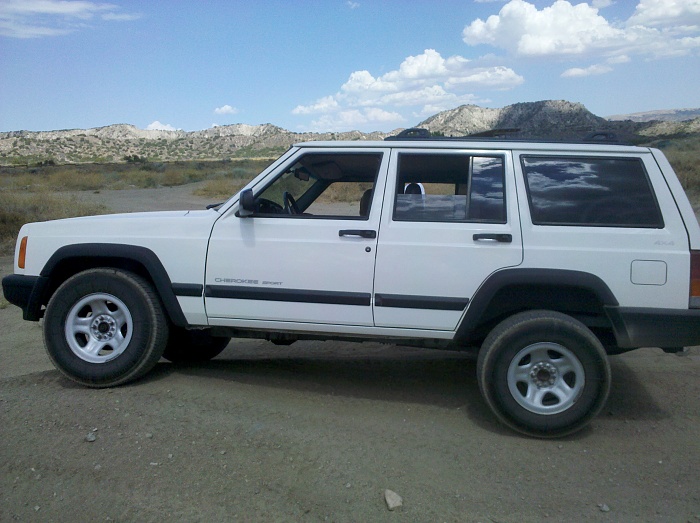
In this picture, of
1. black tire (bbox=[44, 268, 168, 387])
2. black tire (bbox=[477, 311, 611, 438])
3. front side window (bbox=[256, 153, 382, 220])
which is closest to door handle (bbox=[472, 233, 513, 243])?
black tire (bbox=[477, 311, 611, 438])

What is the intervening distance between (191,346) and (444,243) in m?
2.71

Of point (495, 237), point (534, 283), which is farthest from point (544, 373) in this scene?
point (495, 237)

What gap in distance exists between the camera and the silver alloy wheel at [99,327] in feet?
16.1

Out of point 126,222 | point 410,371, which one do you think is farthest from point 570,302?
point 126,222

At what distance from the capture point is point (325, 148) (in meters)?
4.86

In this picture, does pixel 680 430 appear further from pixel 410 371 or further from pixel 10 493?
pixel 10 493

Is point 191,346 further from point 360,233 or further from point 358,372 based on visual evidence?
point 360,233

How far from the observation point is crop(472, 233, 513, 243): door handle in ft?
14.1

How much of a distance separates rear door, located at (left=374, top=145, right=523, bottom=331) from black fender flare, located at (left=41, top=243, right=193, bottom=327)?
154 cm

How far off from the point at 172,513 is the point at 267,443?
2.78ft

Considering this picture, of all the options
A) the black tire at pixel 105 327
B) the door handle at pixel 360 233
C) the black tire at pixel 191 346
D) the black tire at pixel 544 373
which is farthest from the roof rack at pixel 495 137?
the black tire at pixel 191 346

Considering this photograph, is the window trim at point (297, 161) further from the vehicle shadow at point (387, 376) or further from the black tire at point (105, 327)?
the vehicle shadow at point (387, 376)

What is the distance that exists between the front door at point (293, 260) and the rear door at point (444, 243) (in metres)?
0.12

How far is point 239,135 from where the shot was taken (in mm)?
127375
